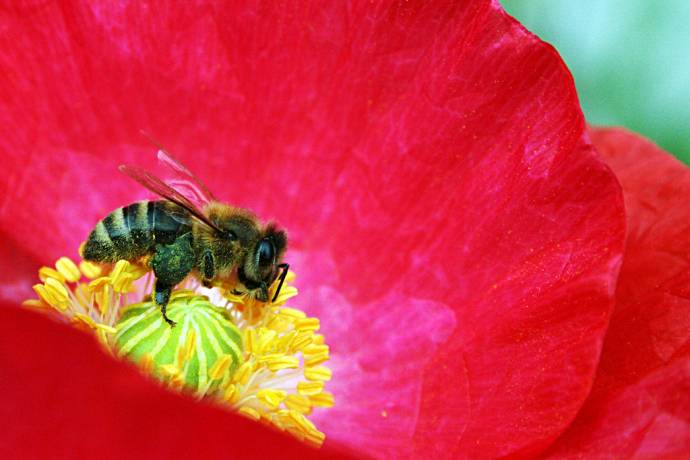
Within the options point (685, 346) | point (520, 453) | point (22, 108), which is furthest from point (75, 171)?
point (685, 346)

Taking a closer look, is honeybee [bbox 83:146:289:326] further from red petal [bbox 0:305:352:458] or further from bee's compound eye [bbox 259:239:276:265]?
red petal [bbox 0:305:352:458]

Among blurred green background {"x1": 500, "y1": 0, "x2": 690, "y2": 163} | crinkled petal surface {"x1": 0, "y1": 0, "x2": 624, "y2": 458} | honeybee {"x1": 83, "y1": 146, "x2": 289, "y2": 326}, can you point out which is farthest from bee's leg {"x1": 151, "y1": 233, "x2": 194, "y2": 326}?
blurred green background {"x1": 500, "y1": 0, "x2": 690, "y2": 163}

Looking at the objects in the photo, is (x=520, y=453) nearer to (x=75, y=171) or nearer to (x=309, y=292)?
(x=309, y=292)

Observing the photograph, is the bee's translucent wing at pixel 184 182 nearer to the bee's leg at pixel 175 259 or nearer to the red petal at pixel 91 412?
the bee's leg at pixel 175 259

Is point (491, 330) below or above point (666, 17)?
below

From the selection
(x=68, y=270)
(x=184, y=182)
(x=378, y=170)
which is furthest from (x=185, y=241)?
(x=378, y=170)
